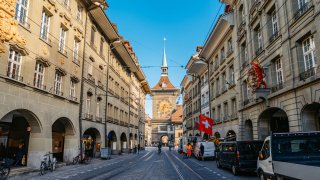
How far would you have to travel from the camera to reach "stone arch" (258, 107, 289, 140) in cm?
2055

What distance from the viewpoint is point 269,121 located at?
21109 millimetres

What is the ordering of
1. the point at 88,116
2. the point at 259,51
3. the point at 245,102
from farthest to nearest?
the point at 88,116 < the point at 245,102 < the point at 259,51

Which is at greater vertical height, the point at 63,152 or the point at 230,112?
the point at 230,112

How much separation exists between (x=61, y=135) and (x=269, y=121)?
59.0 feet

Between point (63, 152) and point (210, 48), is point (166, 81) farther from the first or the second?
point (63, 152)

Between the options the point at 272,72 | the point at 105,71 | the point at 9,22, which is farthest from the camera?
the point at 105,71

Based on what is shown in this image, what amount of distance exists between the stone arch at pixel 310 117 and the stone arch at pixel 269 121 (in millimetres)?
4726

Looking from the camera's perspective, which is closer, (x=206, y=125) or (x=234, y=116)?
(x=234, y=116)

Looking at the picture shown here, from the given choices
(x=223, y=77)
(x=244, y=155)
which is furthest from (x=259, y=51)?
(x=223, y=77)

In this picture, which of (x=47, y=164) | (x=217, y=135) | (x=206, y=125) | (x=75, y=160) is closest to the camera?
(x=47, y=164)

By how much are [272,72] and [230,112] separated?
10.2 metres

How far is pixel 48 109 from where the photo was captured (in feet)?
65.3

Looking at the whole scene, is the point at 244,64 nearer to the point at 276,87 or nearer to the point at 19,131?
the point at 276,87

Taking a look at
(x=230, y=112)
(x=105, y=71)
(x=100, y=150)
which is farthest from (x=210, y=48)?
(x=100, y=150)
